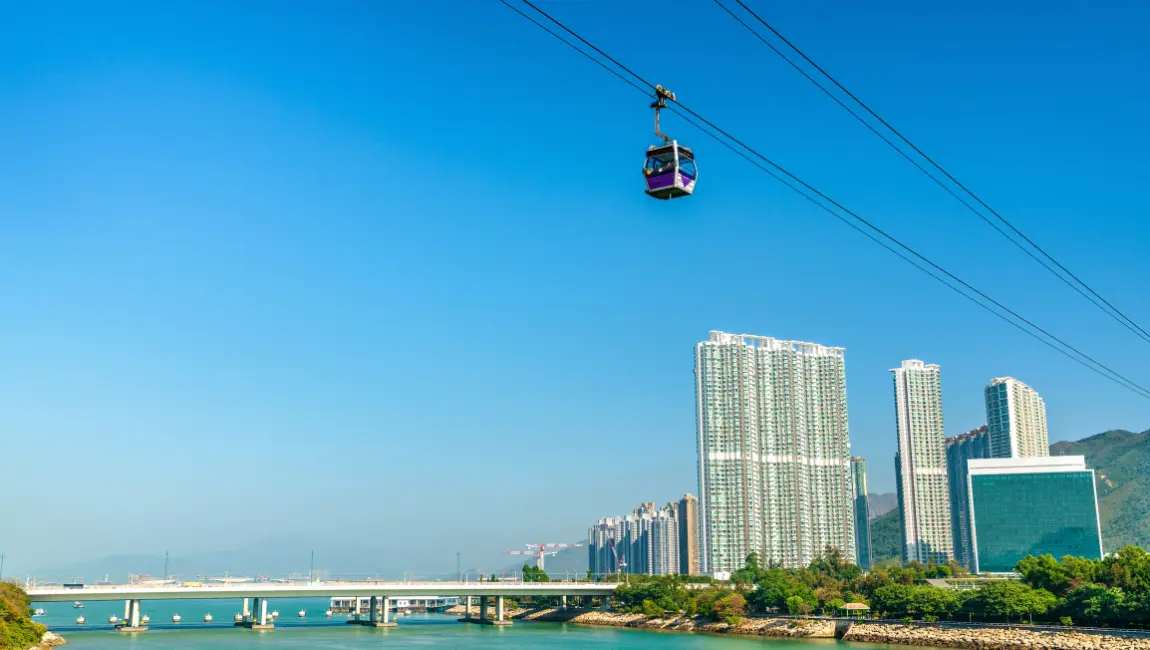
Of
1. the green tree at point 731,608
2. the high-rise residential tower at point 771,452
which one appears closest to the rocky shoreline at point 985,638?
the green tree at point 731,608

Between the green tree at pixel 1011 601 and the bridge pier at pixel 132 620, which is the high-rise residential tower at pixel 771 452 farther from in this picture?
the bridge pier at pixel 132 620

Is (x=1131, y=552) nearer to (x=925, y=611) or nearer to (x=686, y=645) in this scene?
(x=925, y=611)

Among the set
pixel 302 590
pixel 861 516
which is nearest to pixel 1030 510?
pixel 861 516

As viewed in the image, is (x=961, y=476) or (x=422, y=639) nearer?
(x=422, y=639)

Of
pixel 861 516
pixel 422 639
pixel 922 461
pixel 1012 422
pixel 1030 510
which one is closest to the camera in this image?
pixel 422 639

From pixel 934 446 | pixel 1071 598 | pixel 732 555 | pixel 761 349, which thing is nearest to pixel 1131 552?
pixel 1071 598

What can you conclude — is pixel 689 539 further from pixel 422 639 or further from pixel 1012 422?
pixel 422 639
